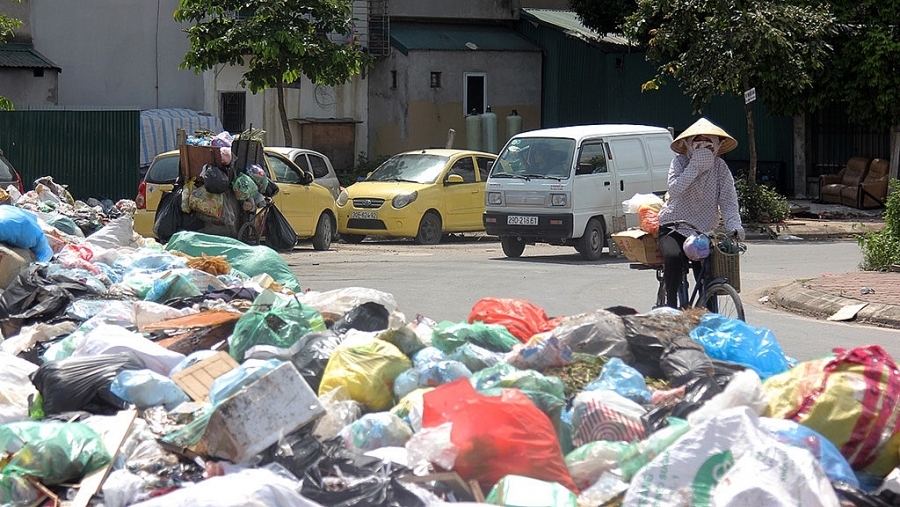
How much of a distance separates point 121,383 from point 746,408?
3.13 metres

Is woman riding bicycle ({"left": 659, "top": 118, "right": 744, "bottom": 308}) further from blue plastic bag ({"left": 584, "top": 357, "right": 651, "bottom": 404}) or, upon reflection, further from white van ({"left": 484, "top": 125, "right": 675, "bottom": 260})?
white van ({"left": 484, "top": 125, "right": 675, "bottom": 260})

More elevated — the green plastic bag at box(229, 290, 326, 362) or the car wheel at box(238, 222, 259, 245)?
the car wheel at box(238, 222, 259, 245)

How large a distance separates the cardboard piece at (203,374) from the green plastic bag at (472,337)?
44.8 inches

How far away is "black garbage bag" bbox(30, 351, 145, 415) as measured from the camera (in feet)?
20.0

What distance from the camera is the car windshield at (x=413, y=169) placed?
19.7m

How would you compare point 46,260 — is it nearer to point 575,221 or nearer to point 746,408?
point 746,408

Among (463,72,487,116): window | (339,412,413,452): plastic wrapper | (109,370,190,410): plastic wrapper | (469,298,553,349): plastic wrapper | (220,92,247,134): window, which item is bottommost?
(339,412,413,452): plastic wrapper

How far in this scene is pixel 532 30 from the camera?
3306 centimetres

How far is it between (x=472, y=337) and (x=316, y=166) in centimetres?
1350

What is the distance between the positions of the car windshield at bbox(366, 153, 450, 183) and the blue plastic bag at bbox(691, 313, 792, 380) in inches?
508

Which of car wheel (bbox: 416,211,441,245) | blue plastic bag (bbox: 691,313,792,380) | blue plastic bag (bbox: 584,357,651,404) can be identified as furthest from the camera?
car wheel (bbox: 416,211,441,245)

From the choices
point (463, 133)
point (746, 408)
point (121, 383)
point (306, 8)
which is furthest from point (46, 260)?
point (463, 133)

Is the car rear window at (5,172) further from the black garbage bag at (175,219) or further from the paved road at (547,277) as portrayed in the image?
the black garbage bag at (175,219)

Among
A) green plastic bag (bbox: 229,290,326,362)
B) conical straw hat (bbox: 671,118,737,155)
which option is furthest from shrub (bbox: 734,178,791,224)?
green plastic bag (bbox: 229,290,326,362)
